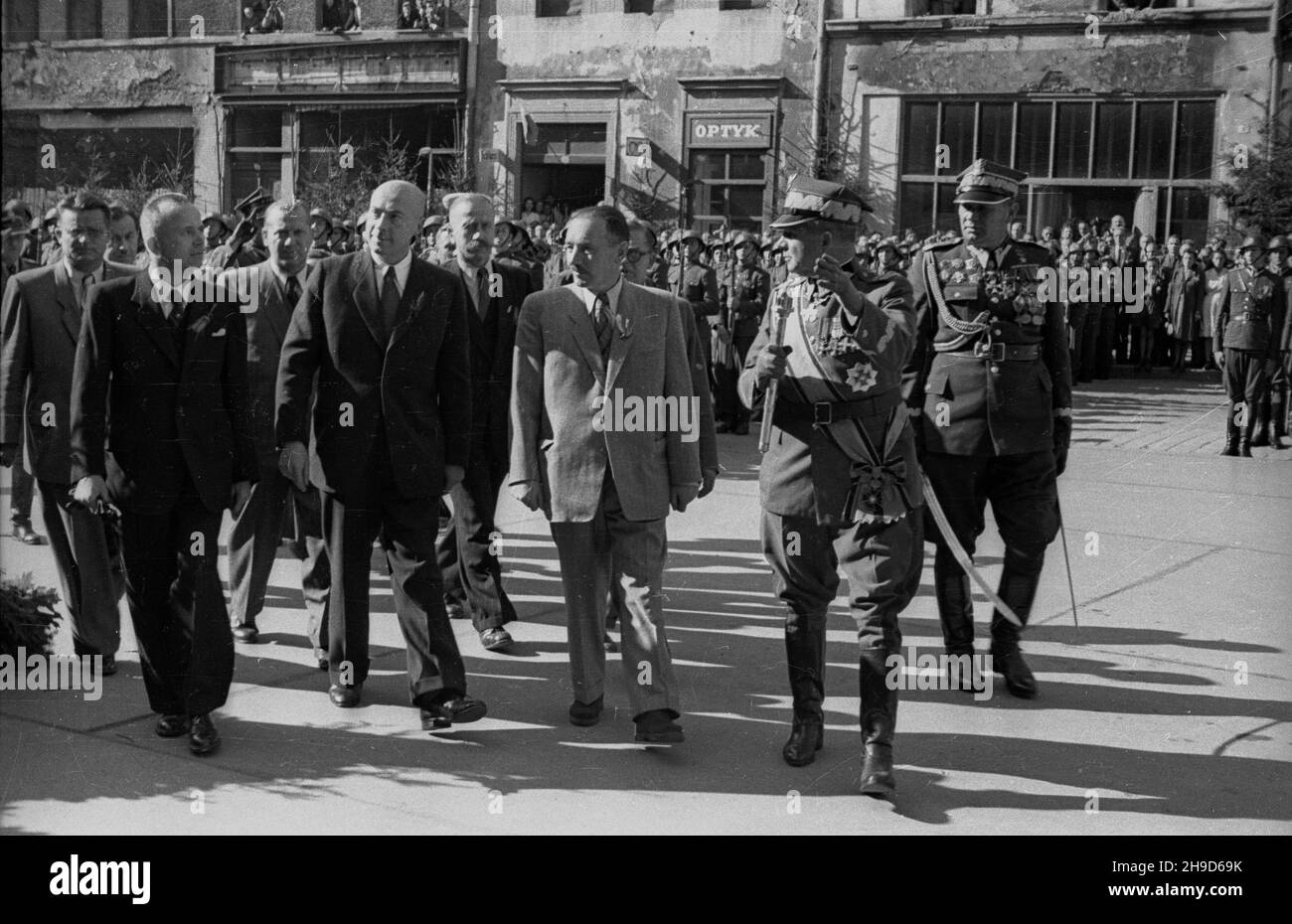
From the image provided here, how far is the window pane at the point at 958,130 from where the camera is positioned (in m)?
27.1

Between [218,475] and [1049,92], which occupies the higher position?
[1049,92]

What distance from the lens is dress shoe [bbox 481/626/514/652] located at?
296 inches

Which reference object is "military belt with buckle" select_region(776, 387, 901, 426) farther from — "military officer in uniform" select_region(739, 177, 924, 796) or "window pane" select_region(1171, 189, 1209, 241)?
"window pane" select_region(1171, 189, 1209, 241)

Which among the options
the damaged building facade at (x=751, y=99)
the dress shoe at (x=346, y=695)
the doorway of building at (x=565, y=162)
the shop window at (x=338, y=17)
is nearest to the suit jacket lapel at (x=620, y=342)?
the dress shoe at (x=346, y=695)

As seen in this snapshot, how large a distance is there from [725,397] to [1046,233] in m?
9.82

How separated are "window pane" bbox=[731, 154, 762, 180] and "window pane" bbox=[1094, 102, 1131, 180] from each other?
558 cm

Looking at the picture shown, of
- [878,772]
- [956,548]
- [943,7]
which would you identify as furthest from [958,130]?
[878,772]

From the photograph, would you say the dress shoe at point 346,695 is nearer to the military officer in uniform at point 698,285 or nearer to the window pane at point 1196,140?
the military officer in uniform at point 698,285

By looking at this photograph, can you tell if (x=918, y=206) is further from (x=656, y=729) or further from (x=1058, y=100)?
(x=656, y=729)

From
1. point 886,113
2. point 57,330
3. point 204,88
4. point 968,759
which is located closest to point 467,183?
point 204,88

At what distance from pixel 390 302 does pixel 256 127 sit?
705 inches

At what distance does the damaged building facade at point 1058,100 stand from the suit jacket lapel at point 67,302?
20974 millimetres

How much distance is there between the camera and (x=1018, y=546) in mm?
6980

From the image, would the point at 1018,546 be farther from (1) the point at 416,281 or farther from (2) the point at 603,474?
(1) the point at 416,281
